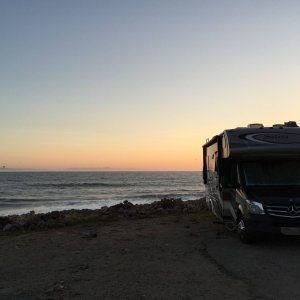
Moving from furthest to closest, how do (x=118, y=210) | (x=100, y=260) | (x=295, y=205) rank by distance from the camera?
1. (x=118, y=210)
2. (x=295, y=205)
3. (x=100, y=260)

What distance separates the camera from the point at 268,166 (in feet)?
40.0

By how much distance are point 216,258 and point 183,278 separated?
1.91 meters

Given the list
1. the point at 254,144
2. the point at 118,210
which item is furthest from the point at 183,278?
the point at 118,210

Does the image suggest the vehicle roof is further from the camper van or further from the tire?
the tire

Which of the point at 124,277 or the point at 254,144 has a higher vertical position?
the point at 254,144

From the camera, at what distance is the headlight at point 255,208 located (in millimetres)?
11016

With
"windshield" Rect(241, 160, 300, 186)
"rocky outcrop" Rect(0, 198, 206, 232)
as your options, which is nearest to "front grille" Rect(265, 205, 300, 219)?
"windshield" Rect(241, 160, 300, 186)

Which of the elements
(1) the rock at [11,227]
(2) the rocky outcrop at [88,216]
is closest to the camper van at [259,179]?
(2) the rocky outcrop at [88,216]

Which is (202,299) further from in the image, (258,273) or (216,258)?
(216,258)

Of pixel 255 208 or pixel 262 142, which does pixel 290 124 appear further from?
pixel 255 208

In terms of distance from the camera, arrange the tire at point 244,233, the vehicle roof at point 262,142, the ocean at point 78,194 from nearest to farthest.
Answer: the tire at point 244,233 → the vehicle roof at point 262,142 → the ocean at point 78,194

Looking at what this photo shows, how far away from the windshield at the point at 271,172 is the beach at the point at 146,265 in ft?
4.89

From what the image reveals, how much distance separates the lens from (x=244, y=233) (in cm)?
1134

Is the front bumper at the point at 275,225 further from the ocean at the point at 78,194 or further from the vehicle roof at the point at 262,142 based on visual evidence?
the ocean at the point at 78,194
